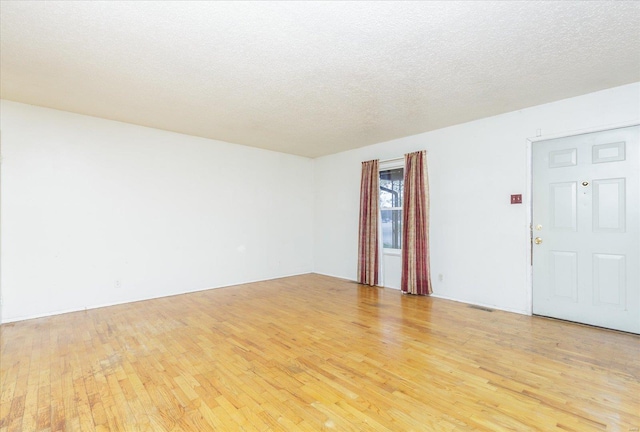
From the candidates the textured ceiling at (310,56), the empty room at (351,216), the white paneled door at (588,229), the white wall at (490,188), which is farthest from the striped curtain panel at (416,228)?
the white paneled door at (588,229)

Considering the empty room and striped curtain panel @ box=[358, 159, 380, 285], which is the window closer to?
the empty room

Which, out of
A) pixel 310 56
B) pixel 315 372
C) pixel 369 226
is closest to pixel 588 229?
pixel 369 226

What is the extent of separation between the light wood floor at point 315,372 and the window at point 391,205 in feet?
5.72

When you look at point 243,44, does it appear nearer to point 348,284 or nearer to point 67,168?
point 67,168

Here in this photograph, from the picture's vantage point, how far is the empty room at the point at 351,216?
1980 mm

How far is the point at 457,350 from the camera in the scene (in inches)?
106

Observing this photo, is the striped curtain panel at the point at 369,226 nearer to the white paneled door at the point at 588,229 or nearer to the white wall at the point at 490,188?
the white wall at the point at 490,188

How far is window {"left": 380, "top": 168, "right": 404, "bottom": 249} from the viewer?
532cm

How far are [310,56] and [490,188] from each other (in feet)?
10.0

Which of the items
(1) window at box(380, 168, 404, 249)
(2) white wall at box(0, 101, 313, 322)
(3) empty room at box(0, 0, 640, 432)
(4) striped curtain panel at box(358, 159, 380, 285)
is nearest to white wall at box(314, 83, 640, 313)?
(3) empty room at box(0, 0, 640, 432)

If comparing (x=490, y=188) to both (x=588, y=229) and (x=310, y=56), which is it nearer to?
(x=588, y=229)

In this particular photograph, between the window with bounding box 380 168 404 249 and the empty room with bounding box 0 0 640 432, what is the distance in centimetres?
4

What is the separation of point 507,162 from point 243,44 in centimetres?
354

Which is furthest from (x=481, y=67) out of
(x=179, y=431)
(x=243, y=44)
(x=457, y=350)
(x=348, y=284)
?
(x=348, y=284)
